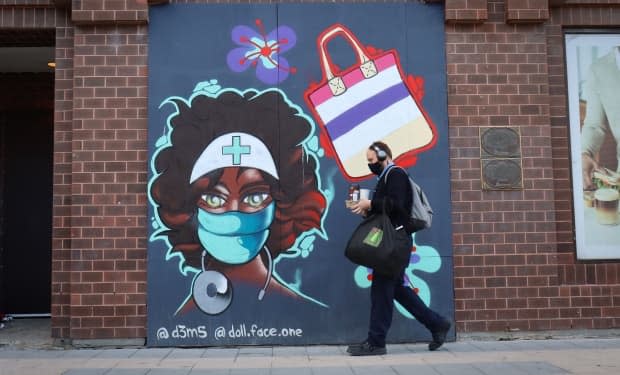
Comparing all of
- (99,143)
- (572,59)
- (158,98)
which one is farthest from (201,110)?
(572,59)

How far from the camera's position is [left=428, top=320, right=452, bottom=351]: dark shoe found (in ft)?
19.6

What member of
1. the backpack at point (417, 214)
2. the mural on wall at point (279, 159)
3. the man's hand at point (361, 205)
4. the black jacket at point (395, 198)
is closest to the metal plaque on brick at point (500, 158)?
the mural on wall at point (279, 159)

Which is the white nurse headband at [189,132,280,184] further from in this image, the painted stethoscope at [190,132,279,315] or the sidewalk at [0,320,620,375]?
the sidewalk at [0,320,620,375]

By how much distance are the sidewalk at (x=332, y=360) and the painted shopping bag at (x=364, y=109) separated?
1.92 m

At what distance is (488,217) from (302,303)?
2.14 metres

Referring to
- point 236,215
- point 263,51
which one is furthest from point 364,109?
point 236,215

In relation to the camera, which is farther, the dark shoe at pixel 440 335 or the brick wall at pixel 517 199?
the brick wall at pixel 517 199

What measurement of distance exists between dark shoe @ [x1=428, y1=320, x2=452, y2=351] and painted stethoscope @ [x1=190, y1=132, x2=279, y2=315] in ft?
5.72

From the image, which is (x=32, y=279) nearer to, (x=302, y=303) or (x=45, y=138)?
(x=45, y=138)

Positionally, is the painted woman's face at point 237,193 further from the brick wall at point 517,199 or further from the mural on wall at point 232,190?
the brick wall at point 517,199

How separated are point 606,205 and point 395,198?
279cm

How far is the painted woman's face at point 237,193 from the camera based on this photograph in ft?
21.7

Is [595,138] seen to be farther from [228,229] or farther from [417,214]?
[228,229]

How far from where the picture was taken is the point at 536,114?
6.85 m
